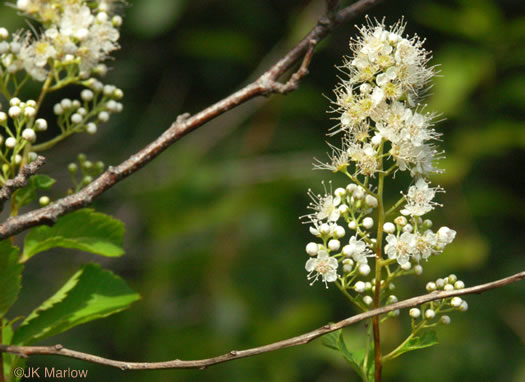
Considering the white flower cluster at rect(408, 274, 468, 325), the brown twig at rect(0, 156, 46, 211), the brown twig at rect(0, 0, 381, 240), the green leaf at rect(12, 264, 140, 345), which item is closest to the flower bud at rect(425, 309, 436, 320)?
the white flower cluster at rect(408, 274, 468, 325)

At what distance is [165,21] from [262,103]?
92cm

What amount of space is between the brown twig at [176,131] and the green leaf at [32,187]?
0.23 metres

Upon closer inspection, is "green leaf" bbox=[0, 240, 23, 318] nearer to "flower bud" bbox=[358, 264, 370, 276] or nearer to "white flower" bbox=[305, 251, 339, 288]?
"white flower" bbox=[305, 251, 339, 288]

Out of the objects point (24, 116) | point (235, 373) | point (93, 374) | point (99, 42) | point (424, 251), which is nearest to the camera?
point (424, 251)

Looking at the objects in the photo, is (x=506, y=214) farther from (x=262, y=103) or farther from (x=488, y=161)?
(x=262, y=103)

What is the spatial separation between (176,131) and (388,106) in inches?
18.5

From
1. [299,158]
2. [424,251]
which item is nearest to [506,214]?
[299,158]

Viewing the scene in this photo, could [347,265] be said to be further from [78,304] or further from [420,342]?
[78,304]

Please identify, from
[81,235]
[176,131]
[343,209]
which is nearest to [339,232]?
[343,209]

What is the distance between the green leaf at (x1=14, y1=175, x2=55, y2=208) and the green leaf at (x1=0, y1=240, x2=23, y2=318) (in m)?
0.15

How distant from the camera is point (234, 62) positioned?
5598 mm

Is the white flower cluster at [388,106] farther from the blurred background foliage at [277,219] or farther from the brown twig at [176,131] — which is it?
the blurred background foliage at [277,219]

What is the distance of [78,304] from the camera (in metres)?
1.70

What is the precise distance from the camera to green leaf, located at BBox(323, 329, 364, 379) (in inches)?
54.2
